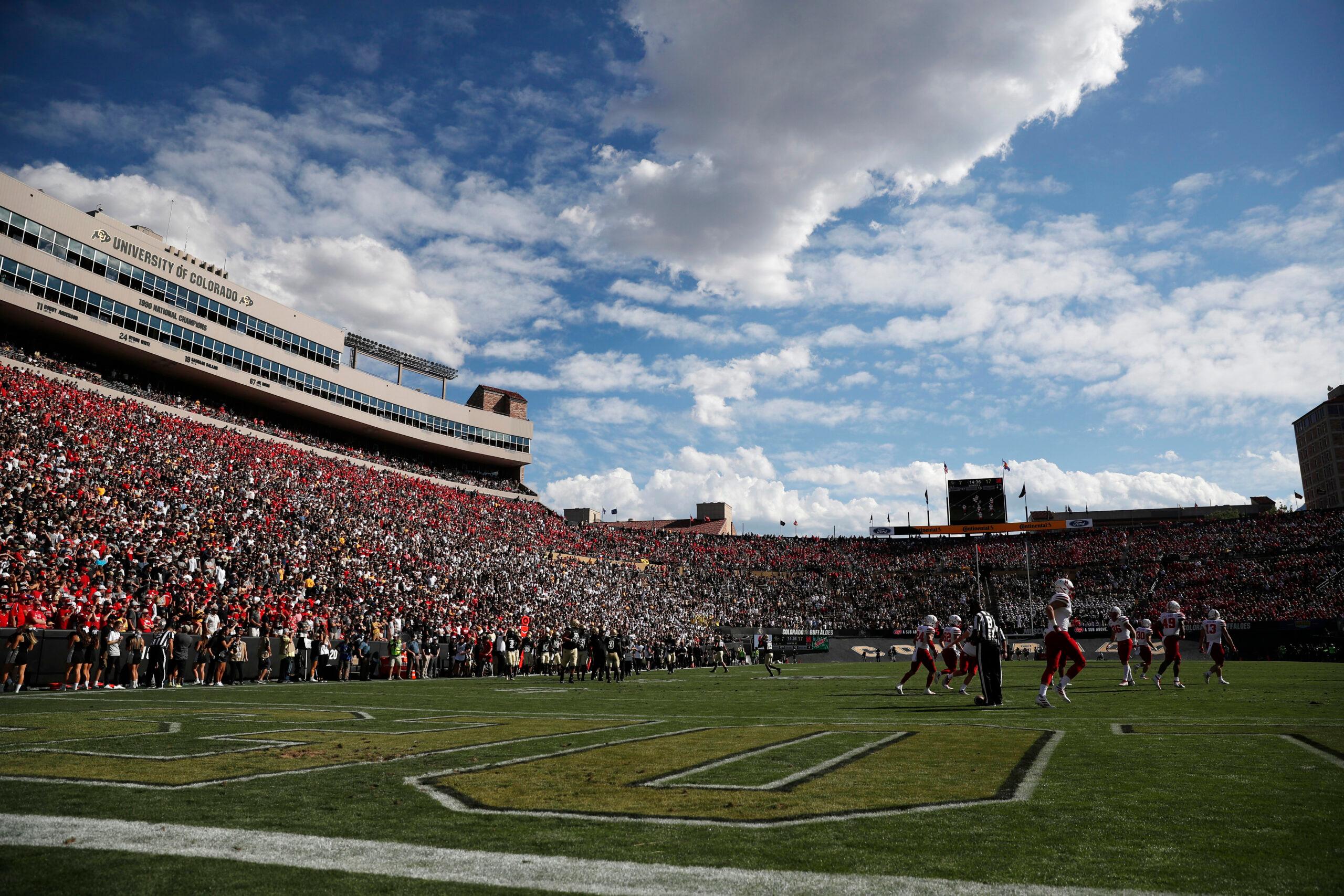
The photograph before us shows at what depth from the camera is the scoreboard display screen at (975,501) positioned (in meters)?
66.6

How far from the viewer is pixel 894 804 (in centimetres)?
519

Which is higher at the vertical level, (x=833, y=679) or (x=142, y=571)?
(x=142, y=571)

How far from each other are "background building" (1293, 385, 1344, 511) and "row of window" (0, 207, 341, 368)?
457ft

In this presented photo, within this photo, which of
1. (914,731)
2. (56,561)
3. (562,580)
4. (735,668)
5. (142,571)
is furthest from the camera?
(562,580)

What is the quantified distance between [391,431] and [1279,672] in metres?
55.0

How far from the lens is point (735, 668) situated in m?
35.1

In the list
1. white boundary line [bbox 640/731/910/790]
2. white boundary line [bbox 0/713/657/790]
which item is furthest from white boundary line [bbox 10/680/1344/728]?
white boundary line [bbox 0/713/657/790]

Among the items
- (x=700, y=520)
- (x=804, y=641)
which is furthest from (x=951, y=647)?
(x=700, y=520)

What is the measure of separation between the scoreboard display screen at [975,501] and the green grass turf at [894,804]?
5722 cm

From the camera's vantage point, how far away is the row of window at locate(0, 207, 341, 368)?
38.7 metres

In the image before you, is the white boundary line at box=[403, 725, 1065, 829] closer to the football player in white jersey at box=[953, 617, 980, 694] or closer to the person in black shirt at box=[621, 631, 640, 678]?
the football player in white jersey at box=[953, 617, 980, 694]

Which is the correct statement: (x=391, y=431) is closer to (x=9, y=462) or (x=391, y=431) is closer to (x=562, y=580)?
(x=562, y=580)

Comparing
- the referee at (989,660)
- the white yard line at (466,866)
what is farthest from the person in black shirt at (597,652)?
the white yard line at (466,866)

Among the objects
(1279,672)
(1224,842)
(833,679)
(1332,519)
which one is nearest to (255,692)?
(833,679)
